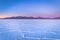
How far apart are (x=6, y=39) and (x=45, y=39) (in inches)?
39.8

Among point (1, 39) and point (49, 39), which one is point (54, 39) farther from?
point (1, 39)

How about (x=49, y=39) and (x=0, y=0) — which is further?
(x=0, y=0)

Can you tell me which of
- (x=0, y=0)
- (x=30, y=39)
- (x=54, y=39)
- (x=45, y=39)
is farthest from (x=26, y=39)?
(x=0, y=0)

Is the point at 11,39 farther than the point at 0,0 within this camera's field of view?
No

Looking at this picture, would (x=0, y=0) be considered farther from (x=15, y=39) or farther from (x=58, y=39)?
(x=58, y=39)

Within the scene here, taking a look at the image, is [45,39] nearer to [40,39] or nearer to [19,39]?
[40,39]

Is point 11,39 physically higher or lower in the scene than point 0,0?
lower

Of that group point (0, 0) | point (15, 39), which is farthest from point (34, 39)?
point (0, 0)

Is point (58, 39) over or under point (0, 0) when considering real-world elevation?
under

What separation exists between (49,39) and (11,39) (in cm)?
99

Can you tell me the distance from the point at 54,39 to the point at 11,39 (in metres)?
1.11

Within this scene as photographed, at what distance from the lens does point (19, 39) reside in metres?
2.74

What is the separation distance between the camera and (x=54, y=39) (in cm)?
278

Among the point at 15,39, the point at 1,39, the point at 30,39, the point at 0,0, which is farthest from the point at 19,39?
the point at 0,0
